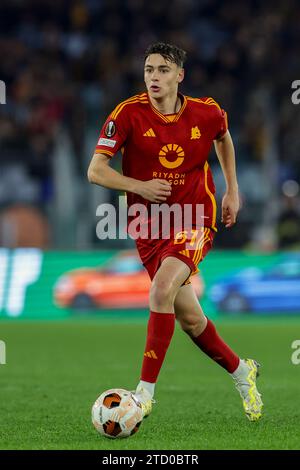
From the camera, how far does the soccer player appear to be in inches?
245

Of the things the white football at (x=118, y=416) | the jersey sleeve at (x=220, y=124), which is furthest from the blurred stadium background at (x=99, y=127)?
the white football at (x=118, y=416)

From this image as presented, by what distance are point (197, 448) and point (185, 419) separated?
134 centimetres

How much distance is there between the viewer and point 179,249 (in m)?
6.43

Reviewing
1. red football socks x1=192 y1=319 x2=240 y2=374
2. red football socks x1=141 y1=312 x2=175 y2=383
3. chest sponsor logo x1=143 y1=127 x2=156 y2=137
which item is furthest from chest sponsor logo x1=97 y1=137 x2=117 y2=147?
red football socks x1=192 y1=319 x2=240 y2=374

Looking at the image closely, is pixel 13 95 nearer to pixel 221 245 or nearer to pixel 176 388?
pixel 221 245

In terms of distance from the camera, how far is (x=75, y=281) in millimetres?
16625

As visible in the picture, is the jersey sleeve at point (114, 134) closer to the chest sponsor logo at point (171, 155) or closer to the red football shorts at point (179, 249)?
the chest sponsor logo at point (171, 155)

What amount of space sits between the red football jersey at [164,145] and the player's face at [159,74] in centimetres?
15

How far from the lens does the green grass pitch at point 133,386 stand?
19.0 ft

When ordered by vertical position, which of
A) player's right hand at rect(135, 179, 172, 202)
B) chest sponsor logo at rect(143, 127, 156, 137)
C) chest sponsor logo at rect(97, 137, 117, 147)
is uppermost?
chest sponsor logo at rect(143, 127, 156, 137)

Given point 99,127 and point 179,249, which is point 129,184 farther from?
point 99,127

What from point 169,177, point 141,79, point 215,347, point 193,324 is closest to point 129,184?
point 169,177

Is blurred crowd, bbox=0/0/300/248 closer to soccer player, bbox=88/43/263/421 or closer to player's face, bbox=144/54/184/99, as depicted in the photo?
soccer player, bbox=88/43/263/421
